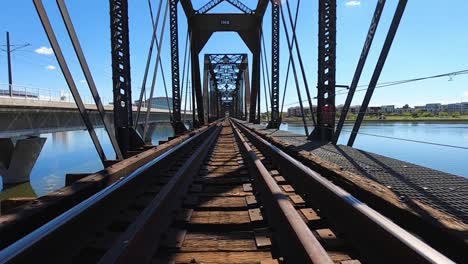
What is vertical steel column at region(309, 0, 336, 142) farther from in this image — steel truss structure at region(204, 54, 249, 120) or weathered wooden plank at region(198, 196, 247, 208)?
steel truss structure at region(204, 54, 249, 120)

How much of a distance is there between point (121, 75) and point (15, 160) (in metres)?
26.8

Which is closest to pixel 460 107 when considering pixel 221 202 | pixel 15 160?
pixel 221 202

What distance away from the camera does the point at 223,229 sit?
403 cm

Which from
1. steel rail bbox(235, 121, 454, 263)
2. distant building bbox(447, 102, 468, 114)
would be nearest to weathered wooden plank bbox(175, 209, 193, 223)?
steel rail bbox(235, 121, 454, 263)

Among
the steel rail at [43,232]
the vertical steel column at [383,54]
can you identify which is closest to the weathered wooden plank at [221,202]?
the steel rail at [43,232]

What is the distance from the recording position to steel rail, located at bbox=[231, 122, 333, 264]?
7.93 feet

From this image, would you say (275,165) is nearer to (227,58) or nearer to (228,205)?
(228,205)

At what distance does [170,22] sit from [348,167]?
57.4 feet

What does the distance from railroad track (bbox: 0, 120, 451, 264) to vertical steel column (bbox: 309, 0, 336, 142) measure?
4.46 meters

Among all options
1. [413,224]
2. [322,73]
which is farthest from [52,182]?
[413,224]

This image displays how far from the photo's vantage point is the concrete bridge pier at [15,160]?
31.2 metres

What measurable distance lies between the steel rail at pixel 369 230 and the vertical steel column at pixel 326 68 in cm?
546

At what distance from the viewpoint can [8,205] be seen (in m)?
3.92

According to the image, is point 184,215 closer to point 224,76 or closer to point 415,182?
point 415,182
